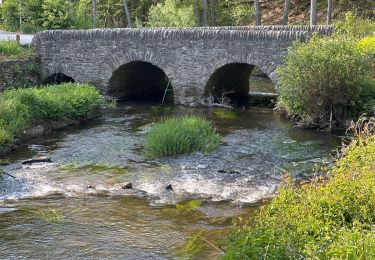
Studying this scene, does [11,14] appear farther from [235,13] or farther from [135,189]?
[135,189]

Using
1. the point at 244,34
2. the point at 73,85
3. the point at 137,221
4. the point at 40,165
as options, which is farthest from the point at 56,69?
the point at 137,221

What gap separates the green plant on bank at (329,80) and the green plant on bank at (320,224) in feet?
24.4

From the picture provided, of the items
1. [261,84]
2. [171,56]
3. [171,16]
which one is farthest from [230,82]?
[171,16]

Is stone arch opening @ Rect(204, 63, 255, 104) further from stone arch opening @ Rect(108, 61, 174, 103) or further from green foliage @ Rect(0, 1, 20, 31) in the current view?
green foliage @ Rect(0, 1, 20, 31)

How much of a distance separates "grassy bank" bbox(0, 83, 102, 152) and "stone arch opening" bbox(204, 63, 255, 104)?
459 cm

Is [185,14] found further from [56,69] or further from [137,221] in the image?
[137,221]

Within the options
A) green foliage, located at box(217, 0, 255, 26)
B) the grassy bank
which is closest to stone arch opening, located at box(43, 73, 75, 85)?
the grassy bank

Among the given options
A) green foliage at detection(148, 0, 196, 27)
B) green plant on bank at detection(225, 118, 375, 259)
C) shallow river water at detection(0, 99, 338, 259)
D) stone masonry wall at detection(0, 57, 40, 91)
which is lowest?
shallow river water at detection(0, 99, 338, 259)

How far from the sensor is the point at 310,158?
13094 mm

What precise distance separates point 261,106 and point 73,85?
6.88 m

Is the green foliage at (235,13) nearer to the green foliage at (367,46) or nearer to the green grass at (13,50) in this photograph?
the green grass at (13,50)

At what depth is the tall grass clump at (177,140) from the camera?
13250mm

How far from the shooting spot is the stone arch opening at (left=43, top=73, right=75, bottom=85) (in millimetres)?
22859

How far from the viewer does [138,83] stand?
78.1 feet
